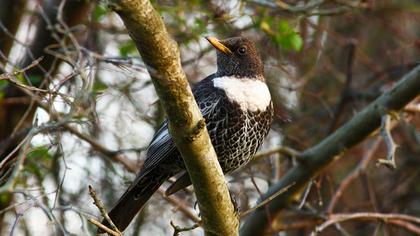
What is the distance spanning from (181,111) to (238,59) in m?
2.03

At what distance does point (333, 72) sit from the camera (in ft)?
26.4

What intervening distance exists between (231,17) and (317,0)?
812 millimetres

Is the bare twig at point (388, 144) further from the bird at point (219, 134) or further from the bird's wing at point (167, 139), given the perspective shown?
the bird's wing at point (167, 139)

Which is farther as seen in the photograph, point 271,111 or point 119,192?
point 119,192

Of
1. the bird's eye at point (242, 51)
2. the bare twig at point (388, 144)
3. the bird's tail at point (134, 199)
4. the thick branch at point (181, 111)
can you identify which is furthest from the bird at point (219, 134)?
the thick branch at point (181, 111)

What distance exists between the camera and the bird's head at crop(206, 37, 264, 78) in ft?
18.2

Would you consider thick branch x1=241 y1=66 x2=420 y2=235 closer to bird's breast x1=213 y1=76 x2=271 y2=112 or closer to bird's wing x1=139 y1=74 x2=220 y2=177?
bird's breast x1=213 y1=76 x2=271 y2=112

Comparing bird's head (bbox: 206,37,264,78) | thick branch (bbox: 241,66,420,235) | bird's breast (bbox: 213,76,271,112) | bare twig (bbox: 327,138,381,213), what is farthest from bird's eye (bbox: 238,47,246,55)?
bare twig (bbox: 327,138,381,213)

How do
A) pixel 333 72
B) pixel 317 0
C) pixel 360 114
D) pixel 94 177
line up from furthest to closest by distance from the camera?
1. pixel 333 72
2. pixel 94 177
3. pixel 317 0
4. pixel 360 114

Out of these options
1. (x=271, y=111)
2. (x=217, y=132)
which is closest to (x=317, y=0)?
(x=271, y=111)

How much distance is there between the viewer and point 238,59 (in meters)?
5.61

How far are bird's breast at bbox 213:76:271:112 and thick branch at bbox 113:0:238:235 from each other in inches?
43.6

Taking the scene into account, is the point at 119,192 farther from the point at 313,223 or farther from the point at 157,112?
the point at 313,223

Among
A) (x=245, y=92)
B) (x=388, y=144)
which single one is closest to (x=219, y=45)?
(x=245, y=92)
